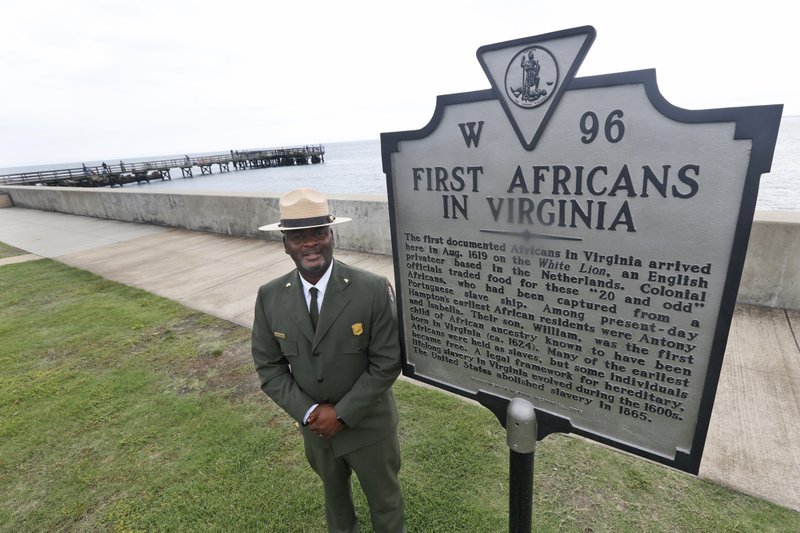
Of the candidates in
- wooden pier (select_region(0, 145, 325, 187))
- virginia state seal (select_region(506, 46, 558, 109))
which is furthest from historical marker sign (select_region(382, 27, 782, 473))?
wooden pier (select_region(0, 145, 325, 187))

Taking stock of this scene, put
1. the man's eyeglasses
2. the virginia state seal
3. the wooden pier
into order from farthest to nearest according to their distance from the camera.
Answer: the wooden pier, the man's eyeglasses, the virginia state seal

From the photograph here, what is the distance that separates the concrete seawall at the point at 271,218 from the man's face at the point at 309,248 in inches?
181

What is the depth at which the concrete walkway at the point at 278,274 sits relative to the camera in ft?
8.56

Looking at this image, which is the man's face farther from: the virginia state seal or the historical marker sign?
the virginia state seal

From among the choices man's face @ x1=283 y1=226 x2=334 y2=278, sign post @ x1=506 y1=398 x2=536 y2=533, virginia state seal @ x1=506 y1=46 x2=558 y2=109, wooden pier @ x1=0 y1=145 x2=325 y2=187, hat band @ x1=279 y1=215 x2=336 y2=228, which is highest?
virginia state seal @ x1=506 y1=46 x2=558 y2=109

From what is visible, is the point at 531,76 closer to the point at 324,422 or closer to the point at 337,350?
the point at 337,350

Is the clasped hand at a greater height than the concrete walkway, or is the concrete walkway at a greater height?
the clasped hand

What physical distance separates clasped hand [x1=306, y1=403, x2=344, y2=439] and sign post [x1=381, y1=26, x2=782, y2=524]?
667 mm

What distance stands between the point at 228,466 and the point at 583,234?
2.89 metres

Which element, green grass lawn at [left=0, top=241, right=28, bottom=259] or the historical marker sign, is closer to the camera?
the historical marker sign

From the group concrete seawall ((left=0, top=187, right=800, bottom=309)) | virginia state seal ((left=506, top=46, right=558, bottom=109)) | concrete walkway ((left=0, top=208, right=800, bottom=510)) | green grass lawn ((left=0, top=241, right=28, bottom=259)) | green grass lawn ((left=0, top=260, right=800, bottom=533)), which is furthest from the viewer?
green grass lawn ((left=0, top=241, right=28, bottom=259))

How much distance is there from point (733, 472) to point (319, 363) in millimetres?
2567

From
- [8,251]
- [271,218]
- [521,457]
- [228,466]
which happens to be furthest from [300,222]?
[8,251]

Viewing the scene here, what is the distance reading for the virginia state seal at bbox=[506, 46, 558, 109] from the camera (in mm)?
1479
